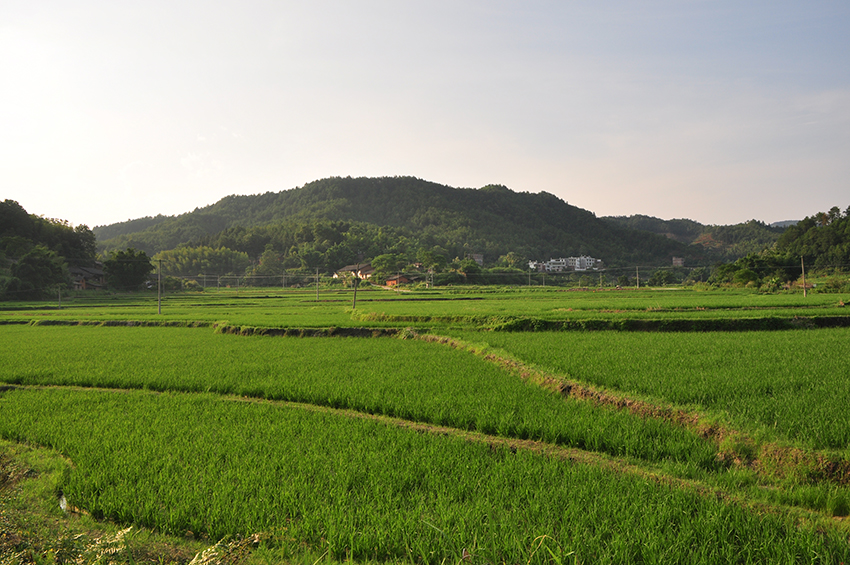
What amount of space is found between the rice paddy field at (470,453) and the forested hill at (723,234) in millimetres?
95987

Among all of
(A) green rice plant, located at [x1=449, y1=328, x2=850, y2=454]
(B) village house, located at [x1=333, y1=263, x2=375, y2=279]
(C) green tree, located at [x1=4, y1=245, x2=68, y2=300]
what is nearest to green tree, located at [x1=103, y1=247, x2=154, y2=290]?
(C) green tree, located at [x1=4, y1=245, x2=68, y2=300]

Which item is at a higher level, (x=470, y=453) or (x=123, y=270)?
(x=123, y=270)

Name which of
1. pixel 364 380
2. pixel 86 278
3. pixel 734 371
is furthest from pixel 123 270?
pixel 734 371

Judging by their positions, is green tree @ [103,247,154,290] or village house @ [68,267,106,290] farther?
village house @ [68,267,106,290]

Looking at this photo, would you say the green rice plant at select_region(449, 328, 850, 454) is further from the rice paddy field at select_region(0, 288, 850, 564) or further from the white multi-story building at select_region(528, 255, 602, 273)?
the white multi-story building at select_region(528, 255, 602, 273)

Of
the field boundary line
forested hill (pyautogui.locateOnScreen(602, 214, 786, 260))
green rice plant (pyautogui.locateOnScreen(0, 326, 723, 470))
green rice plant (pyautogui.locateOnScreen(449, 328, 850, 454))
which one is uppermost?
forested hill (pyautogui.locateOnScreen(602, 214, 786, 260))

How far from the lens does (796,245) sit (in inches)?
2202

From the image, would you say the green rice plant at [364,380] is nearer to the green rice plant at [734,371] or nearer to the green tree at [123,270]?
the green rice plant at [734,371]

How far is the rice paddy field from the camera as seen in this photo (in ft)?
10.5

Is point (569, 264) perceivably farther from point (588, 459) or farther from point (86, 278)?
point (588, 459)

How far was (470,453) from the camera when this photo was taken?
484cm

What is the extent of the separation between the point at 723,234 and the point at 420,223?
77879 mm

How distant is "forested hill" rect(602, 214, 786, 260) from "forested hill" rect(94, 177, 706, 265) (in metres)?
12.2

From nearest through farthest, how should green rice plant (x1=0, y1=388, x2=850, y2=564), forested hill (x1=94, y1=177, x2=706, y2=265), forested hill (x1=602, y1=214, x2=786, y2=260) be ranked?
green rice plant (x1=0, y1=388, x2=850, y2=564) < forested hill (x1=602, y1=214, x2=786, y2=260) < forested hill (x1=94, y1=177, x2=706, y2=265)
